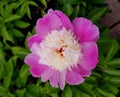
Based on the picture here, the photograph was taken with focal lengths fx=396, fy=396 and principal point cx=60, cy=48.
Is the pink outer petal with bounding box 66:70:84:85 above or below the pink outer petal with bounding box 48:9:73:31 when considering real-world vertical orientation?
below

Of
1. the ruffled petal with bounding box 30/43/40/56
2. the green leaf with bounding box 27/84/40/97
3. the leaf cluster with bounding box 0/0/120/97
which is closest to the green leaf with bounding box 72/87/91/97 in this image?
the leaf cluster with bounding box 0/0/120/97

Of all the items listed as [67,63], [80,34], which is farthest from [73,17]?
[67,63]

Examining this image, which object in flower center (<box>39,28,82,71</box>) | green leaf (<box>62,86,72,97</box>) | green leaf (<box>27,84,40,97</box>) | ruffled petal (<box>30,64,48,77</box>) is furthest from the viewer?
green leaf (<box>27,84,40,97</box>)

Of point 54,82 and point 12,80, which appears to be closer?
point 54,82

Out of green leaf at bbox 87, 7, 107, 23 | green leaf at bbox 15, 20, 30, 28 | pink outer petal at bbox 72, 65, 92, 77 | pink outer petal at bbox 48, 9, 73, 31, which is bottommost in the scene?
green leaf at bbox 15, 20, 30, 28

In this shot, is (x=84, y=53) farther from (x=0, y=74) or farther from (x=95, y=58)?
(x=0, y=74)

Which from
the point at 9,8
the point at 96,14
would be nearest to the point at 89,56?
the point at 96,14

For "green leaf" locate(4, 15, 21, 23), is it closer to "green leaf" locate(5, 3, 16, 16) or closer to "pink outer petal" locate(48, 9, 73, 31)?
"green leaf" locate(5, 3, 16, 16)
